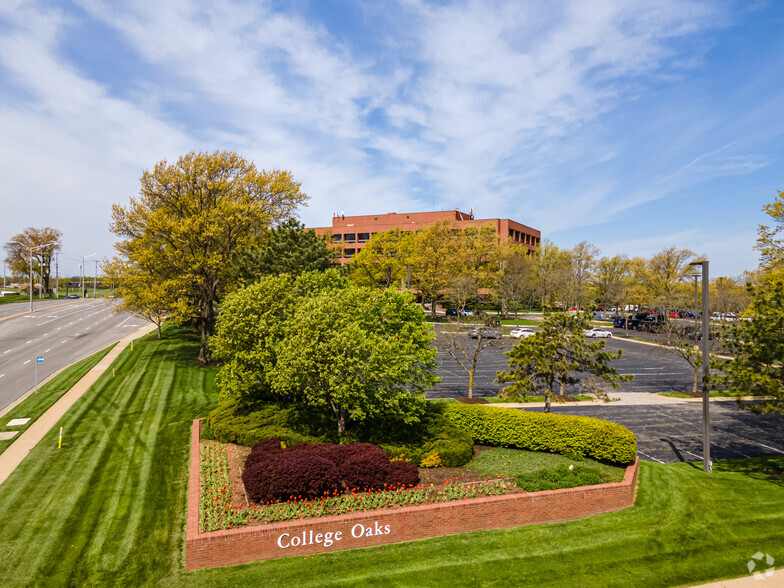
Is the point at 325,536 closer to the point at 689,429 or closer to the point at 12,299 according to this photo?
the point at 689,429

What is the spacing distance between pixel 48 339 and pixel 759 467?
50881mm

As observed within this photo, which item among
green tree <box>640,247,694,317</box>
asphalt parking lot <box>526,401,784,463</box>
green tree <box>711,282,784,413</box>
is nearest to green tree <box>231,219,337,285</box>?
asphalt parking lot <box>526,401,784,463</box>

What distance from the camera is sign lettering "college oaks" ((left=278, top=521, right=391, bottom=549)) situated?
11.0 metres

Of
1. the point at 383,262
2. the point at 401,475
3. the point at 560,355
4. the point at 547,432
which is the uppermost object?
the point at 383,262

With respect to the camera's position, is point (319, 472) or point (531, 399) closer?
point (319, 472)

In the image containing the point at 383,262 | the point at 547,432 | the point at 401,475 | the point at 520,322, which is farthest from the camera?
the point at 520,322

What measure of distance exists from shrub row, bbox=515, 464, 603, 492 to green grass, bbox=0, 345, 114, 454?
18.3 metres

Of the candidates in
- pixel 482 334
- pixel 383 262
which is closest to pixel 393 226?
pixel 383 262

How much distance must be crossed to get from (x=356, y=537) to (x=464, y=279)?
174ft

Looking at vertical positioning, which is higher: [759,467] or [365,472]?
[365,472]

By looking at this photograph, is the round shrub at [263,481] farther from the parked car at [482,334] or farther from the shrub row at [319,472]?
the parked car at [482,334]

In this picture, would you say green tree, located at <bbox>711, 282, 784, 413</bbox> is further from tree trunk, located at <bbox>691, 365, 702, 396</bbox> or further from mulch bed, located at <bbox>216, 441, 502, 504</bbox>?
tree trunk, located at <bbox>691, 365, 702, 396</bbox>

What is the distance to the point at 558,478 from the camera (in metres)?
13.9

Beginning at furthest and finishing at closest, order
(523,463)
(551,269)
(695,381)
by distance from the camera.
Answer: (551,269), (695,381), (523,463)
